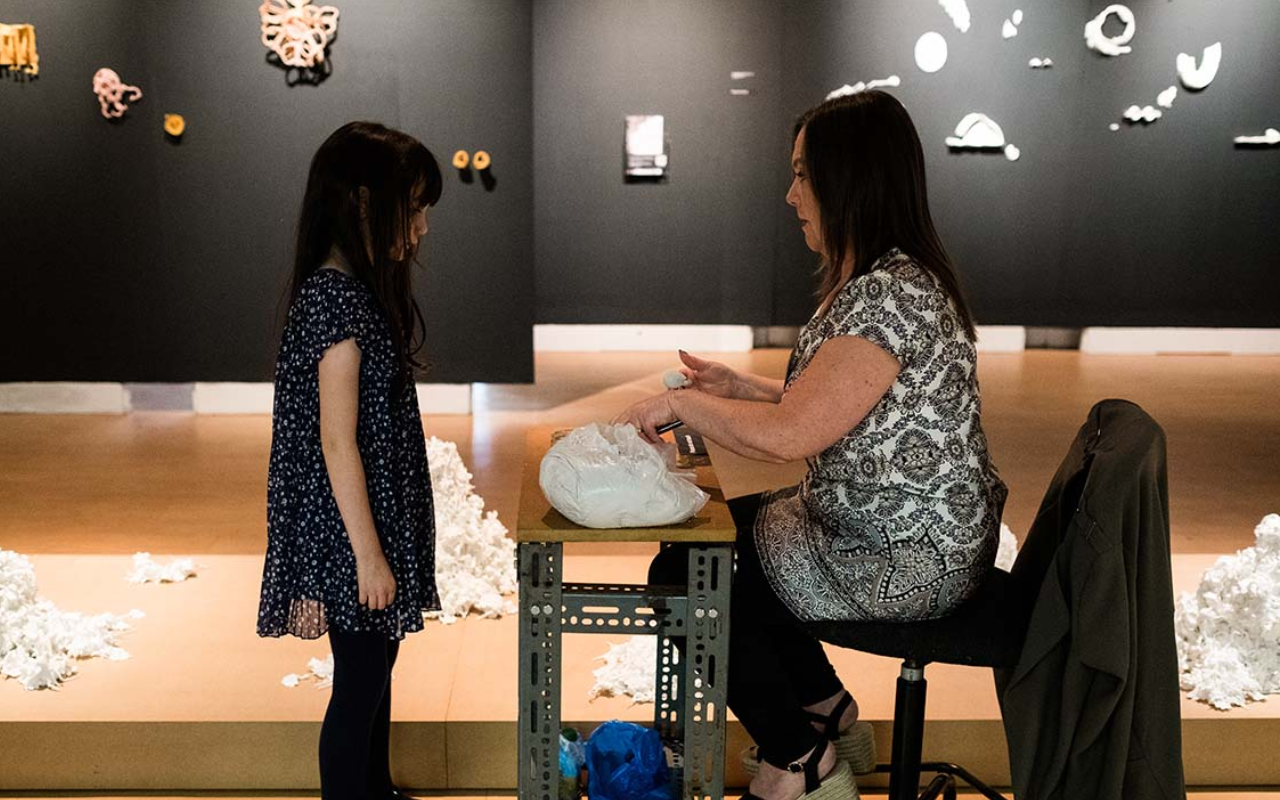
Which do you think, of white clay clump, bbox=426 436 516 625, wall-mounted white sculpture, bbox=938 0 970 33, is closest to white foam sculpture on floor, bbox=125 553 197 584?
white clay clump, bbox=426 436 516 625

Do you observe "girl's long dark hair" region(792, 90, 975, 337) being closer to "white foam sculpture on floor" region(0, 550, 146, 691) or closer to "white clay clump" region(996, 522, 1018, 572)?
"white clay clump" region(996, 522, 1018, 572)

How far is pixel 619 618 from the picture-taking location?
7.15ft

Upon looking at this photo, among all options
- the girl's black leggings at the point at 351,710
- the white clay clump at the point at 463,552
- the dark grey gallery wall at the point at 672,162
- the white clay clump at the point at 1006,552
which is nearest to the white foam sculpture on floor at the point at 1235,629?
the white clay clump at the point at 1006,552

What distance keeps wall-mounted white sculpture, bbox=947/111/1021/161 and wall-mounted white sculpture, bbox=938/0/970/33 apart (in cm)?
60

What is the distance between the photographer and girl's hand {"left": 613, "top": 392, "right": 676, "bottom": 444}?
2205mm

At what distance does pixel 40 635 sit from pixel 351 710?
1253 millimetres

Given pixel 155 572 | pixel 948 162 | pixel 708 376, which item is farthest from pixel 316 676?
pixel 948 162

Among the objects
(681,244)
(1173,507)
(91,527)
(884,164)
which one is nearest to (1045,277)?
(681,244)

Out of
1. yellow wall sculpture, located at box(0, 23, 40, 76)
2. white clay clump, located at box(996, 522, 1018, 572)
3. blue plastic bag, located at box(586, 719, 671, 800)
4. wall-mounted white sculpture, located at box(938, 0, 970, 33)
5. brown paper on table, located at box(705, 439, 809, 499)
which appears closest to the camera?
blue plastic bag, located at box(586, 719, 671, 800)

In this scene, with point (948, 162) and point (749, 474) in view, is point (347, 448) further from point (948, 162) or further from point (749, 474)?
point (948, 162)

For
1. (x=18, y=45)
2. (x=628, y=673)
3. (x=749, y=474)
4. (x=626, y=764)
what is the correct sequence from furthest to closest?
(x=18, y=45) → (x=749, y=474) → (x=628, y=673) → (x=626, y=764)

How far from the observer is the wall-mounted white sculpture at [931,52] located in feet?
29.1

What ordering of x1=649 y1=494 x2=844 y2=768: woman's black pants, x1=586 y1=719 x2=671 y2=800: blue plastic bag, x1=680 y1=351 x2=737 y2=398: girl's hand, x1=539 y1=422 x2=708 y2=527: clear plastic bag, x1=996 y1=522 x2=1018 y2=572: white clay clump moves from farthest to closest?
x1=996 y1=522 x2=1018 y2=572: white clay clump → x1=680 y1=351 x2=737 y2=398: girl's hand → x1=586 y1=719 x2=671 y2=800: blue plastic bag → x1=649 y1=494 x2=844 y2=768: woman's black pants → x1=539 y1=422 x2=708 y2=527: clear plastic bag

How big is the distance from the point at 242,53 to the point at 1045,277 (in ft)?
18.5
